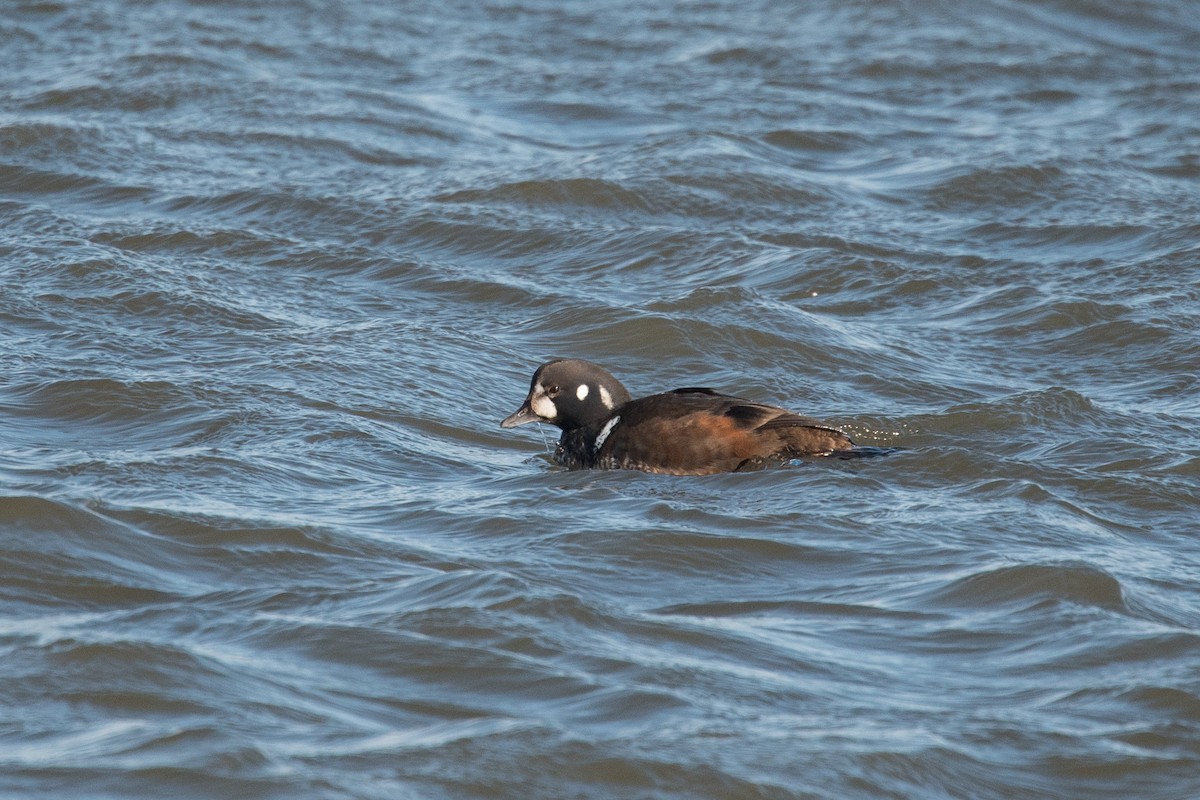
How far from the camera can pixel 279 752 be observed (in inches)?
201

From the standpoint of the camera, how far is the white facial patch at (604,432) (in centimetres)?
789

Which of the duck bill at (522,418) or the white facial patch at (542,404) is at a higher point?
the white facial patch at (542,404)

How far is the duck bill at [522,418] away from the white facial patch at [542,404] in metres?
0.03

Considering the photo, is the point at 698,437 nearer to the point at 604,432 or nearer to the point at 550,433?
the point at 604,432

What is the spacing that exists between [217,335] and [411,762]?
4.78 metres

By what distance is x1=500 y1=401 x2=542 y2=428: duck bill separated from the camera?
26.8 ft

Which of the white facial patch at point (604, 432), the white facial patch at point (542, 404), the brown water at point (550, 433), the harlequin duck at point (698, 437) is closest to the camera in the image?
the brown water at point (550, 433)

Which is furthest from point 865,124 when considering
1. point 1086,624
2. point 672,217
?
point 1086,624

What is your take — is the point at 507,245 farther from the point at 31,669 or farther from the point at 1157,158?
the point at 31,669

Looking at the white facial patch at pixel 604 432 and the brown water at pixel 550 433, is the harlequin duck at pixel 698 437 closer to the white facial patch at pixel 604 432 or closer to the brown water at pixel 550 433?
the white facial patch at pixel 604 432

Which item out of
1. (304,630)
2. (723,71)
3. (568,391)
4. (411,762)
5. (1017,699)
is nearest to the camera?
(411,762)

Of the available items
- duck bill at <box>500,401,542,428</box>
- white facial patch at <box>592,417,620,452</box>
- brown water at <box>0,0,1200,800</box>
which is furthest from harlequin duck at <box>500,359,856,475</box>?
duck bill at <box>500,401,542,428</box>

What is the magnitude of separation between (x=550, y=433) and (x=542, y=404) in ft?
2.31

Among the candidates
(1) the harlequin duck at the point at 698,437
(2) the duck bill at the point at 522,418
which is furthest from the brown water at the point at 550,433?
(2) the duck bill at the point at 522,418
